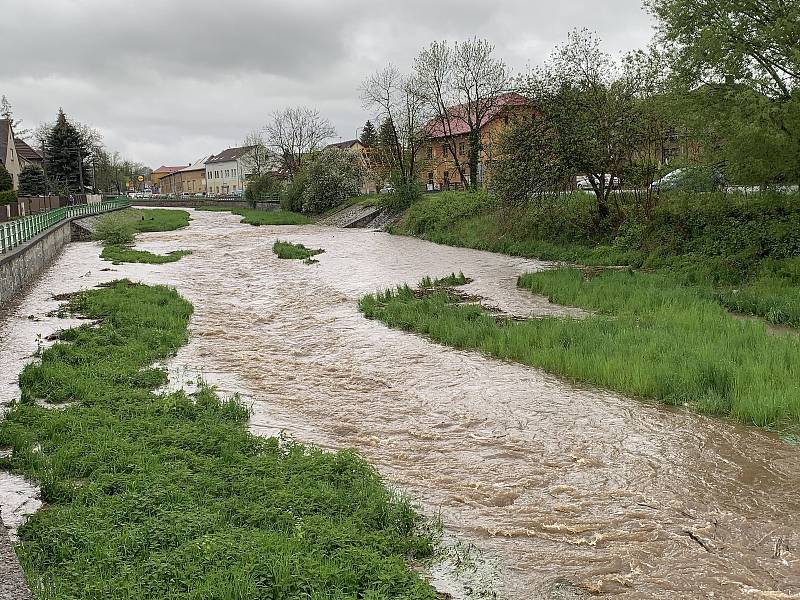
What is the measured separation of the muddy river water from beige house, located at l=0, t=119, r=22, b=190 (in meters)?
64.6

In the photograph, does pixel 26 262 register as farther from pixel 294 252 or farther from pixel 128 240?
pixel 128 240

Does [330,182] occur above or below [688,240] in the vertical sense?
above

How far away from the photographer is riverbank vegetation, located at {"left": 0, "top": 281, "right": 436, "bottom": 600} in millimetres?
5035

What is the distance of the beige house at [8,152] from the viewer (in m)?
71.7

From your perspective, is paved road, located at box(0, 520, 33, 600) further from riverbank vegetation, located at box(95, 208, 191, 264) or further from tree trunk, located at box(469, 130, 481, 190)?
tree trunk, located at box(469, 130, 481, 190)

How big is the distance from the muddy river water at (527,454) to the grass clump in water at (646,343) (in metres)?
0.43

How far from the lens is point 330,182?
64.4 m

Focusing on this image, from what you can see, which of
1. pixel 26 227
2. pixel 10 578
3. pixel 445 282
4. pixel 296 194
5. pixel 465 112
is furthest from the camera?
pixel 296 194

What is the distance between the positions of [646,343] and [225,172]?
6561 inches

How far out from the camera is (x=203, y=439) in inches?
318

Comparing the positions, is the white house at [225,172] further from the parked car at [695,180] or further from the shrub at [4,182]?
the parked car at [695,180]

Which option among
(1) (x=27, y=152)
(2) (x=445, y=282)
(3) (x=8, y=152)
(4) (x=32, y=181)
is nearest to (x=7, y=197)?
(4) (x=32, y=181)

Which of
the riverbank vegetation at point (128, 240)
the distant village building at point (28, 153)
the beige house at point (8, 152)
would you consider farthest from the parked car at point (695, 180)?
the distant village building at point (28, 153)

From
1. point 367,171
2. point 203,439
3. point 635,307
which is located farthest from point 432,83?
point 203,439
